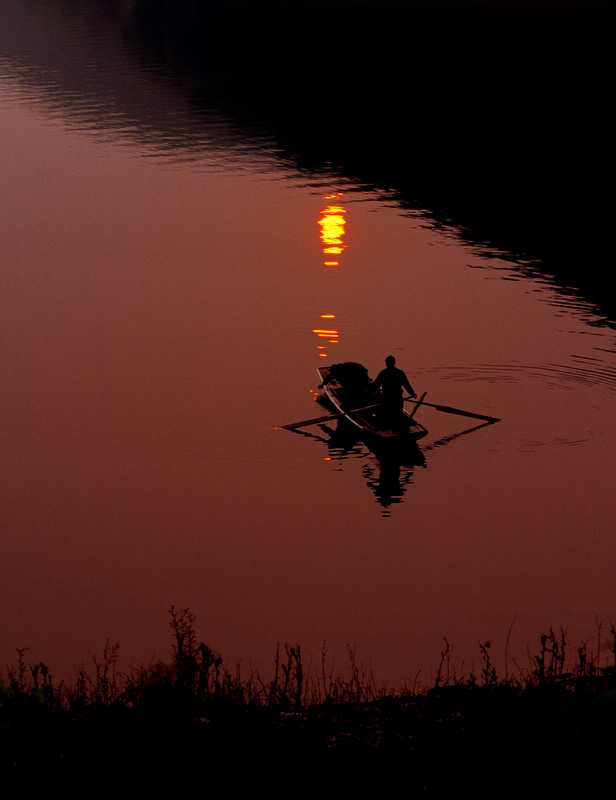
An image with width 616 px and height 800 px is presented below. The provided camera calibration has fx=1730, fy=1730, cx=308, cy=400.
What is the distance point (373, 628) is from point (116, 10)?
148759 mm

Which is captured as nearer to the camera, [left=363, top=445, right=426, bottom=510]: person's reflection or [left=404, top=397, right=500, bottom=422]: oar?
[left=363, top=445, right=426, bottom=510]: person's reflection

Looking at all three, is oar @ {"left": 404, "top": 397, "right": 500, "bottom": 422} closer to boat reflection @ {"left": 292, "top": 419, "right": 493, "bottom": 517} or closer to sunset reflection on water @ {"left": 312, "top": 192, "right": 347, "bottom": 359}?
boat reflection @ {"left": 292, "top": 419, "right": 493, "bottom": 517}

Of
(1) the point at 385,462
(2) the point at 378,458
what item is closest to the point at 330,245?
(2) the point at 378,458

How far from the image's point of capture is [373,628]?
25312mm

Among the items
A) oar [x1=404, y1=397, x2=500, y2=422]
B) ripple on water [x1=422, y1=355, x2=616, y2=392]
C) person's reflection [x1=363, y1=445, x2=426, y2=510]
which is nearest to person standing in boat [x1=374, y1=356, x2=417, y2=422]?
oar [x1=404, y1=397, x2=500, y2=422]

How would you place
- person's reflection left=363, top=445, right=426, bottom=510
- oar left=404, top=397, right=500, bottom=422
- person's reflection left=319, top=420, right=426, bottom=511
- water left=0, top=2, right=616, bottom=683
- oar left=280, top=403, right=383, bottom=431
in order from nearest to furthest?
water left=0, top=2, right=616, bottom=683
person's reflection left=363, top=445, right=426, bottom=510
person's reflection left=319, top=420, right=426, bottom=511
oar left=280, top=403, right=383, bottom=431
oar left=404, top=397, right=500, bottom=422

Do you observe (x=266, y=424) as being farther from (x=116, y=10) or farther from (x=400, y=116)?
(x=116, y=10)

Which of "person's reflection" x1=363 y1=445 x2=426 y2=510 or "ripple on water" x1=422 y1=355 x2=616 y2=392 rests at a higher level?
"person's reflection" x1=363 y1=445 x2=426 y2=510

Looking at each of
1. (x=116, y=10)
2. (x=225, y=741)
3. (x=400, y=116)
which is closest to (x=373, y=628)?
(x=225, y=741)

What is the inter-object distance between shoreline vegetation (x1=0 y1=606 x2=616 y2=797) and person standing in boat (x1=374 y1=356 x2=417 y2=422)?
15.4 meters

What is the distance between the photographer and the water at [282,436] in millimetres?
26188

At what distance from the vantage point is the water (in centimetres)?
2619

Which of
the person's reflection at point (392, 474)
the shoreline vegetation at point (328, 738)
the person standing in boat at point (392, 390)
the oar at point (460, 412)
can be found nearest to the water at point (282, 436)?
the person's reflection at point (392, 474)

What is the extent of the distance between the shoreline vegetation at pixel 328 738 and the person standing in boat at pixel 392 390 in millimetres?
15383
